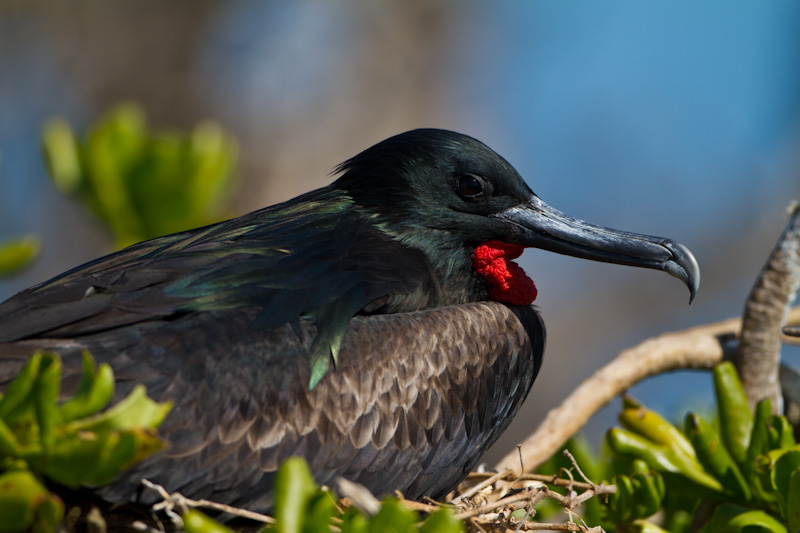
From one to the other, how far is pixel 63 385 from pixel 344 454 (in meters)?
0.57

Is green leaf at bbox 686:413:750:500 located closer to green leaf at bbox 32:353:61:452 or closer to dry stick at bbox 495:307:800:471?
dry stick at bbox 495:307:800:471

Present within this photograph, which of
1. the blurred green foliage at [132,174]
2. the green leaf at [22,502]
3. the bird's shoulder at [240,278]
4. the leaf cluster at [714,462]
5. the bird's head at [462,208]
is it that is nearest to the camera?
the green leaf at [22,502]

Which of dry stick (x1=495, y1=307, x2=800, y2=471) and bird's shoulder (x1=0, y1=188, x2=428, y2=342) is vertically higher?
bird's shoulder (x1=0, y1=188, x2=428, y2=342)

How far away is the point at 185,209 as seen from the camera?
132 inches

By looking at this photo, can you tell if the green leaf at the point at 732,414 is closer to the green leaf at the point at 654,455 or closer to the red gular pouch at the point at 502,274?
the green leaf at the point at 654,455

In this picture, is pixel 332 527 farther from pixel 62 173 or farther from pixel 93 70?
pixel 93 70

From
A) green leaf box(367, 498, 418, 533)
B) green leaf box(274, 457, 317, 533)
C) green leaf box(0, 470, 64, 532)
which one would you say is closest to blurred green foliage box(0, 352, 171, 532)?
green leaf box(0, 470, 64, 532)

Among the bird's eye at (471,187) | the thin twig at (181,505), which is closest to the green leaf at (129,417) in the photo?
the thin twig at (181,505)

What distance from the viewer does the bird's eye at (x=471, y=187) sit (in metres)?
2.56

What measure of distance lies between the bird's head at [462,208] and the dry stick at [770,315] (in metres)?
0.44

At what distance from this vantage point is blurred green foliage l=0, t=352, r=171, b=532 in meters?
1.30

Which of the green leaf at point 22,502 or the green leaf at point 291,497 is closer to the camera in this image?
the green leaf at point 291,497

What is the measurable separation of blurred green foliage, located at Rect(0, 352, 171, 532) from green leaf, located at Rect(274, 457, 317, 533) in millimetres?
203

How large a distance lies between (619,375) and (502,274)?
17.8 inches
